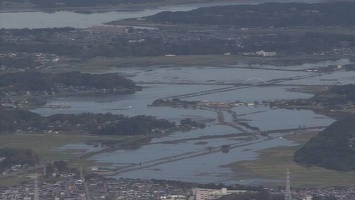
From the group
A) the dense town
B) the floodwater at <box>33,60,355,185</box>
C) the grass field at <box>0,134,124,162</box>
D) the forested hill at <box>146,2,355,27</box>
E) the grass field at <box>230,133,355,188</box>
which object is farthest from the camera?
the forested hill at <box>146,2,355,27</box>

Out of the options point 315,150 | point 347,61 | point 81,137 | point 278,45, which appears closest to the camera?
point 315,150

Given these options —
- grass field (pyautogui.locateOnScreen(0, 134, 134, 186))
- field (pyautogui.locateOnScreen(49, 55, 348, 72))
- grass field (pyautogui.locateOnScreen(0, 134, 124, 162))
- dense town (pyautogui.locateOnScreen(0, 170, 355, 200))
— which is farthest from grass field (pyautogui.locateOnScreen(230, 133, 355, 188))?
field (pyautogui.locateOnScreen(49, 55, 348, 72))

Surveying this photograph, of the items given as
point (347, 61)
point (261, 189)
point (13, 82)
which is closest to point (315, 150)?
point (261, 189)

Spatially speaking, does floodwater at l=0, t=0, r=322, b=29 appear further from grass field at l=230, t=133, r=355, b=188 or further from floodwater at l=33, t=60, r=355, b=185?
grass field at l=230, t=133, r=355, b=188

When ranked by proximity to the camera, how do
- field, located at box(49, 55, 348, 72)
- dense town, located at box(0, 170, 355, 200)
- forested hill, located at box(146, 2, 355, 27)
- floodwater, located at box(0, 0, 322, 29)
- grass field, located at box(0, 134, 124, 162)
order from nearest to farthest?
dense town, located at box(0, 170, 355, 200) → grass field, located at box(0, 134, 124, 162) → field, located at box(49, 55, 348, 72) → forested hill, located at box(146, 2, 355, 27) → floodwater, located at box(0, 0, 322, 29)

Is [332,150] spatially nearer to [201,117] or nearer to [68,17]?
[201,117]

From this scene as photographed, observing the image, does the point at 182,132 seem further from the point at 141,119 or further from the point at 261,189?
the point at 261,189
